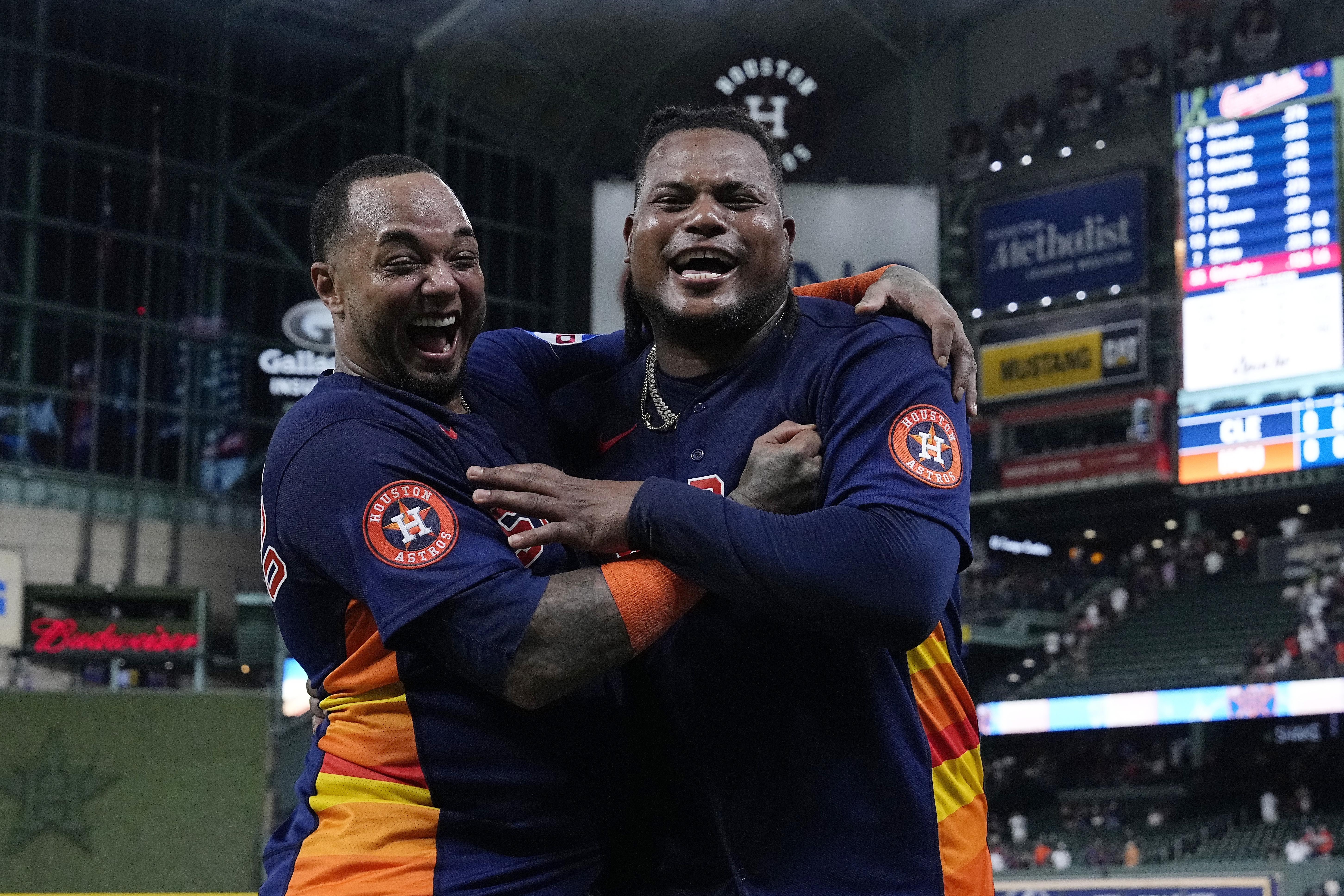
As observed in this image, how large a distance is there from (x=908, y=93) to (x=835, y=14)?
127 inches

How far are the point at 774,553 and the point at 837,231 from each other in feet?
88.0

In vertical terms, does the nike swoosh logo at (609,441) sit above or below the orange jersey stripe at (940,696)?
above

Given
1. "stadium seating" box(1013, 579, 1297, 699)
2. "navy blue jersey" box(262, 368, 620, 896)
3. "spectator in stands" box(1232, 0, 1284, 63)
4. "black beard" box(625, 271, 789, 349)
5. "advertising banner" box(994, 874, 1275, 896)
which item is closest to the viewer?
"navy blue jersey" box(262, 368, 620, 896)

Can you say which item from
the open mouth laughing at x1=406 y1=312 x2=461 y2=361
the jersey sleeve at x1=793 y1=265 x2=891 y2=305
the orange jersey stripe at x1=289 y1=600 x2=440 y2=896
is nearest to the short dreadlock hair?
the open mouth laughing at x1=406 y1=312 x2=461 y2=361

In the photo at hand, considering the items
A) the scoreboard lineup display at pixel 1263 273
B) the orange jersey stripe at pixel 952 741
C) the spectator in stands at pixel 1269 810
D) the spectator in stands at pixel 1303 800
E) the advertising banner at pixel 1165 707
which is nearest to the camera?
the orange jersey stripe at pixel 952 741

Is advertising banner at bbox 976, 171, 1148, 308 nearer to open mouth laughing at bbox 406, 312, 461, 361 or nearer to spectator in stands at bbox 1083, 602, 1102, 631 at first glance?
spectator in stands at bbox 1083, 602, 1102, 631

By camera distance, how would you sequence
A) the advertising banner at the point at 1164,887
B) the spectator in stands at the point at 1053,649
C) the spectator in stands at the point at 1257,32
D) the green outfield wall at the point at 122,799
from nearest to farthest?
the advertising banner at the point at 1164,887 < the green outfield wall at the point at 122,799 < the spectator in stands at the point at 1257,32 < the spectator in stands at the point at 1053,649

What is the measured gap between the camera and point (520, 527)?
3426 millimetres

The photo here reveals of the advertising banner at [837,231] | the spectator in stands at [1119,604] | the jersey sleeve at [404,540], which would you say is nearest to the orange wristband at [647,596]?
the jersey sleeve at [404,540]

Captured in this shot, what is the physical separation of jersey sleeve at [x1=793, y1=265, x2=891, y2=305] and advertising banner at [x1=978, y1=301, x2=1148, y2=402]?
1158 inches

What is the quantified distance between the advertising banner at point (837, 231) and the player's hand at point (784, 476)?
25.5 metres

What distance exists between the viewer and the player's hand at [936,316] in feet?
11.6

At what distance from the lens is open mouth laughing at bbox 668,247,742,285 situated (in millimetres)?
3492

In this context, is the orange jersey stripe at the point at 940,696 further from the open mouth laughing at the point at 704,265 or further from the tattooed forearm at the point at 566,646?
the open mouth laughing at the point at 704,265
